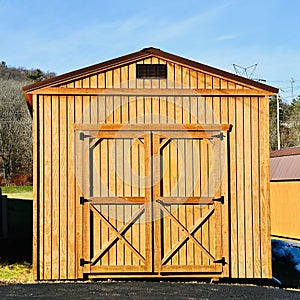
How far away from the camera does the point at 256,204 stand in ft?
30.6

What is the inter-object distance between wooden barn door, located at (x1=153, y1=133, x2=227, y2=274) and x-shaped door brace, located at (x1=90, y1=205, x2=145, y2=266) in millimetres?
299

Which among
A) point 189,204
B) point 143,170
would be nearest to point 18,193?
point 143,170

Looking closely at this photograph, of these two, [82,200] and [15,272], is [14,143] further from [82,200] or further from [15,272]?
[82,200]

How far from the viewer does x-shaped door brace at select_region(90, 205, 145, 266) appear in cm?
902

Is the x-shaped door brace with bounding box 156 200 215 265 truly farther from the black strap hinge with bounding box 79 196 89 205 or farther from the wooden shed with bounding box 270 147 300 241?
the wooden shed with bounding box 270 147 300 241

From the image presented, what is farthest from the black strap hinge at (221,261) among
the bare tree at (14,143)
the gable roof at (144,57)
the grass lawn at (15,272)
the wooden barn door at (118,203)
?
the bare tree at (14,143)

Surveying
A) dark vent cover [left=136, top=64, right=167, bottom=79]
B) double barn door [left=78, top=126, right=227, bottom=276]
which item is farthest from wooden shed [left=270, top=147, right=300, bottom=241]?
dark vent cover [left=136, top=64, right=167, bottom=79]

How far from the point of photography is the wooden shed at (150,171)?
29.7 feet

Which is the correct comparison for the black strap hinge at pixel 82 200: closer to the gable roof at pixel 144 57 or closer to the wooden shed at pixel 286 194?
the gable roof at pixel 144 57

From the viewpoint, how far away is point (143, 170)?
360 inches

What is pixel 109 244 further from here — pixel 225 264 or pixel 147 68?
pixel 147 68

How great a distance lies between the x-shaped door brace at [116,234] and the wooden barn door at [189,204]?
11.8 inches

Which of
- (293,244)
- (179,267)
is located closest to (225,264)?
(179,267)

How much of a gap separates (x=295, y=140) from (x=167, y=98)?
42.6m
